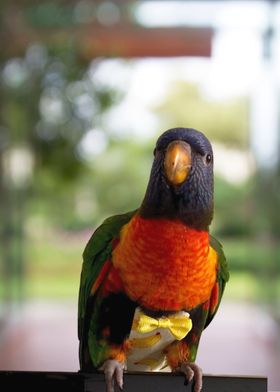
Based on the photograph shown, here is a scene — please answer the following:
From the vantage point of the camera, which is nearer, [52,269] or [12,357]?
[12,357]

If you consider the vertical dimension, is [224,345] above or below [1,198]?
below

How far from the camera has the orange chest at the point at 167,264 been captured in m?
0.72

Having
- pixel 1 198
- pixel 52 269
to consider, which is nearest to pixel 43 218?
pixel 52 269

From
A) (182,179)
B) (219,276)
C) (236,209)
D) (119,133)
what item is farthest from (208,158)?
(236,209)

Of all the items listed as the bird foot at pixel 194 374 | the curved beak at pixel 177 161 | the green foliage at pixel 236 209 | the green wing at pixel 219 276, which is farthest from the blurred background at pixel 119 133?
the curved beak at pixel 177 161

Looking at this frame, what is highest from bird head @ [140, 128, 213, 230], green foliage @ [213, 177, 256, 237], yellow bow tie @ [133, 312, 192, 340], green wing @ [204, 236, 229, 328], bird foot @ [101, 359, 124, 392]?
bird head @ [140, 128, 213, 230]

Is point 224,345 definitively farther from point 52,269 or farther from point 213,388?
point 213,388

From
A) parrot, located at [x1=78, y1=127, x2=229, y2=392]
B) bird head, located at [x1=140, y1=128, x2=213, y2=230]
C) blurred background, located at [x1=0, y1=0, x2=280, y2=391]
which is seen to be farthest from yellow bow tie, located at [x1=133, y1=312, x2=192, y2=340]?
blurred background, located at [x1=0, y1=0, x2=280, y2=391]

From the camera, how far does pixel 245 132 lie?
5387mm

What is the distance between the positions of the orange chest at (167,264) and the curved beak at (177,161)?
0.24 feet

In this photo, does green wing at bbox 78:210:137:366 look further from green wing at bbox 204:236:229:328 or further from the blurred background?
the blurred background

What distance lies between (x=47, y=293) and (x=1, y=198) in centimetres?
176

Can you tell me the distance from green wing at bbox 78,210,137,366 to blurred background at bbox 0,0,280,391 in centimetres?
271

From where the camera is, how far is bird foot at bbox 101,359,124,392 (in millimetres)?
658
